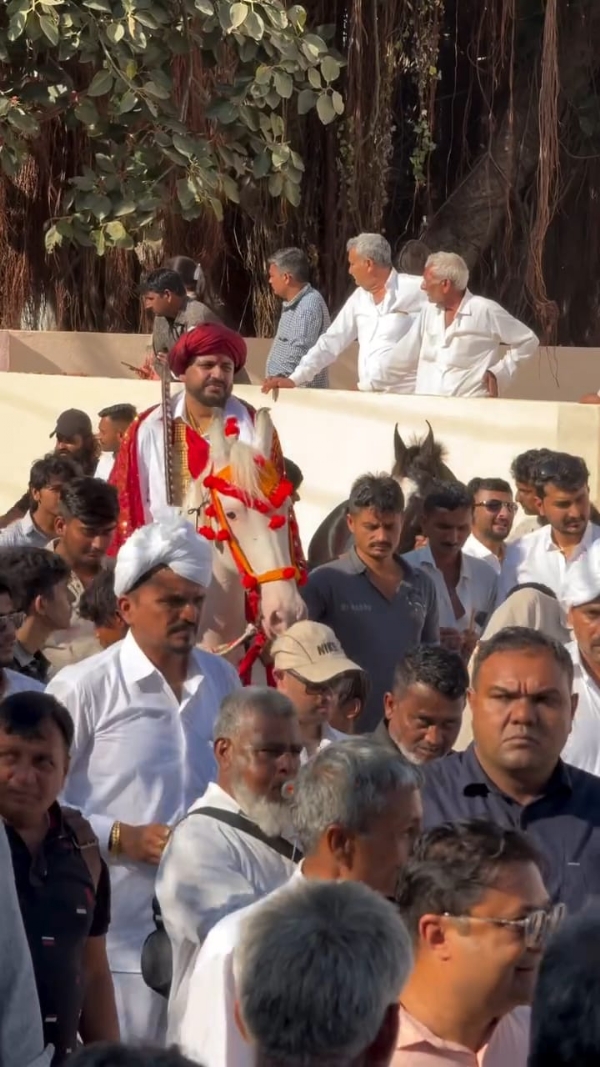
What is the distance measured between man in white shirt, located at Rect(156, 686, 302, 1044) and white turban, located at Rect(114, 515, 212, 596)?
28.9 inches

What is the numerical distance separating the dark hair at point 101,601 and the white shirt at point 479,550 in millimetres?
2632

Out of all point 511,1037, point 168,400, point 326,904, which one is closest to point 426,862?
point 511,1037

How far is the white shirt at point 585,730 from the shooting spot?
5.44 metres

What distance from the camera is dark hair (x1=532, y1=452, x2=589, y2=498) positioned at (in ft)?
25.3

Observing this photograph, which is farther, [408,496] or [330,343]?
[330,343]

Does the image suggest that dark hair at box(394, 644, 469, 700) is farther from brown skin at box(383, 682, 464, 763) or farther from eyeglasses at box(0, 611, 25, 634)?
eyeglasses at box(0, 611, 25, 634)

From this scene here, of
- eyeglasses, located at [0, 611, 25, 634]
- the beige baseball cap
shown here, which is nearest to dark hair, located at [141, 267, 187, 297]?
the beige baseball cap

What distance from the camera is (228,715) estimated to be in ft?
14.7

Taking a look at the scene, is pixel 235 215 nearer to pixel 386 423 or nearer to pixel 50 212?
pixel 50 212

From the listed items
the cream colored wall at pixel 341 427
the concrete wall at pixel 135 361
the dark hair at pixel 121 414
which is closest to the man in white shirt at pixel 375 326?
the cream colored wall at pixel 341 427

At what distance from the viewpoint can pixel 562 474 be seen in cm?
774

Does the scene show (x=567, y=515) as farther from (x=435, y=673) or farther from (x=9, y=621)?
(x=9, y=621)

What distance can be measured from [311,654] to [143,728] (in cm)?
90

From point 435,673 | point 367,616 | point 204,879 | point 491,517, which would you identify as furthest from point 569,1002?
point 491,517
